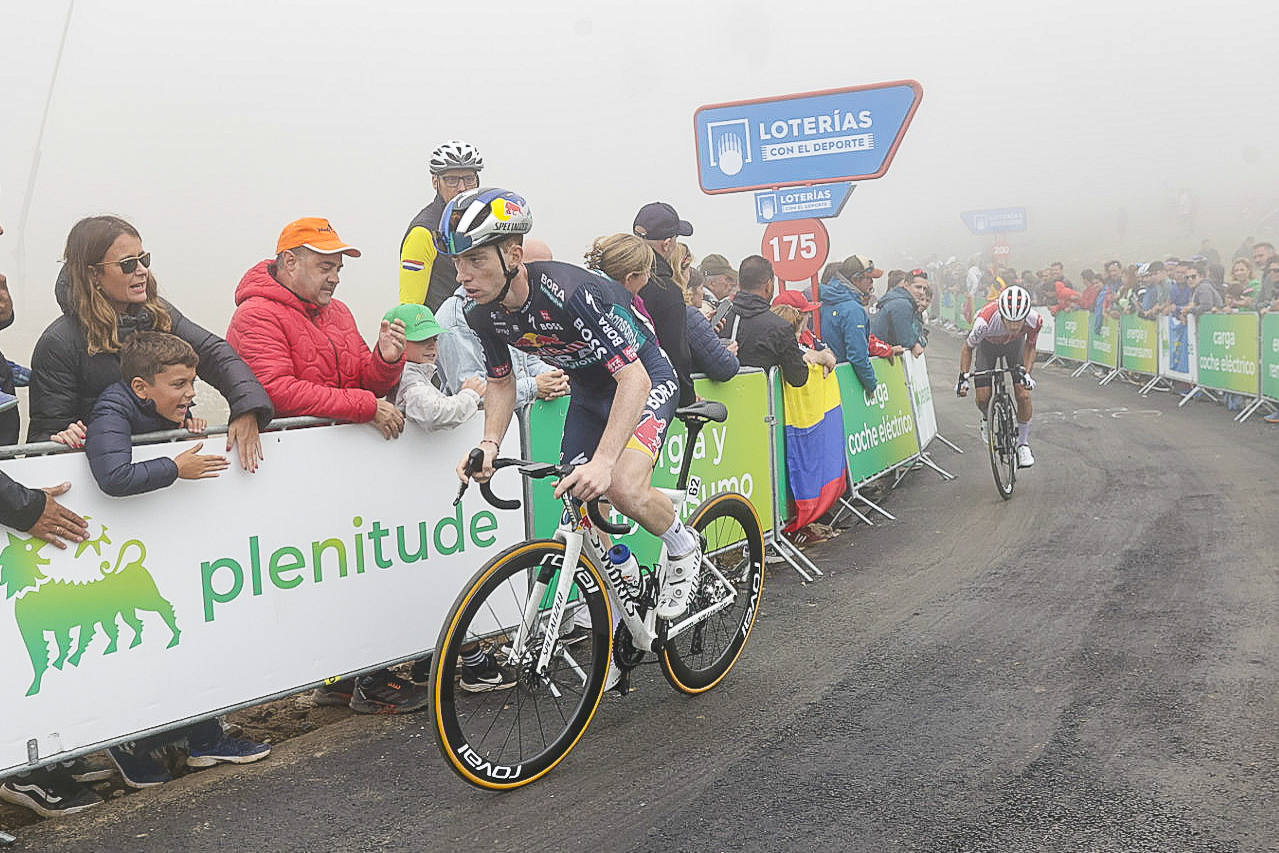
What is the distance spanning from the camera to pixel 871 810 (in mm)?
3770

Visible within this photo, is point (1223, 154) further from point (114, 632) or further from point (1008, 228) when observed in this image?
point (114, 632)

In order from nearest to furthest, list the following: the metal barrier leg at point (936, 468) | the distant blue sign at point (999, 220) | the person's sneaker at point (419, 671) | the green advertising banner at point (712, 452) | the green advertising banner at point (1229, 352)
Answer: the person's sneaker at point (419, 671)
the green advertising banner at point (712, 452)
the metal barrier leg at point (936, 468)
the green advertising banner at point (1229, 352)
the distant blue sign at point (999, 220)

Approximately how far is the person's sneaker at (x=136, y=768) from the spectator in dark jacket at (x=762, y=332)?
4735mm

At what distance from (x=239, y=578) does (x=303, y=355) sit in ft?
3.23

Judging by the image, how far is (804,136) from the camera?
40.1ft

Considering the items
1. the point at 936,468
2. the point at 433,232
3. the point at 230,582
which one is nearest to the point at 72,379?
the point at 230,582

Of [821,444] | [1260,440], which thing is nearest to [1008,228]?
[1260,440]

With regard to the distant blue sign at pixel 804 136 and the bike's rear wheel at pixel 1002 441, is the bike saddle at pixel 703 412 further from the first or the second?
the distant blue sign at pixel 804 136

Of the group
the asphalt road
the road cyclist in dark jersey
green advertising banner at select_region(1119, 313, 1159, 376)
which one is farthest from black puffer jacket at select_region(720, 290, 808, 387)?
green advertising banner at select_region(1119, 313, 1159, 376)

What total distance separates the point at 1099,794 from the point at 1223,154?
10542 cm

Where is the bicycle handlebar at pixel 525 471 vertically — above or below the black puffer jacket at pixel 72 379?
below

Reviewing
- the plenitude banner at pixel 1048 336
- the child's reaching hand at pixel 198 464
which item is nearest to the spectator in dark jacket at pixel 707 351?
the child's reaching hand at pixel 198 464

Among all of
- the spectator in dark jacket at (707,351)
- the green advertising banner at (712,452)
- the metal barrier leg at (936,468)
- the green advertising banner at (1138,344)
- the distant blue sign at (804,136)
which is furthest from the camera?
the green advertising banner at (1138,344)

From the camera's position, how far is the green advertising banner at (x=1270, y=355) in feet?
48.1
